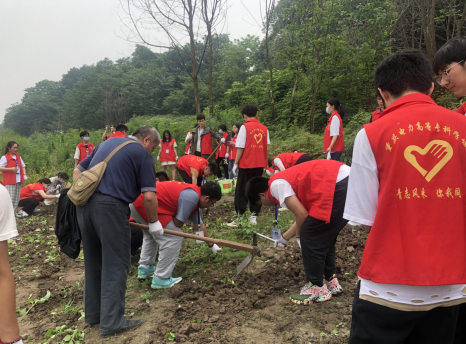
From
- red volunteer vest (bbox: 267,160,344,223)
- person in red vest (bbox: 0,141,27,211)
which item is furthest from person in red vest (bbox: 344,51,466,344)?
person in red vest (bbox: 0,141,27,211)

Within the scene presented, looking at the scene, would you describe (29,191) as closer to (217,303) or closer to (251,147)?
(251,147)

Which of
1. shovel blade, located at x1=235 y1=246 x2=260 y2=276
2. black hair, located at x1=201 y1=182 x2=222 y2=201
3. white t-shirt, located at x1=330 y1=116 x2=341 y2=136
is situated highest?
white t-shirt, located at x1=330 y1=116 x2=341 y2=136

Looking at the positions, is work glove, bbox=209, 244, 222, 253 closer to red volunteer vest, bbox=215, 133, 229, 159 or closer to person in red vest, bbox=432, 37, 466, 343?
person in red vest, bbox=432, 37, 466, 343

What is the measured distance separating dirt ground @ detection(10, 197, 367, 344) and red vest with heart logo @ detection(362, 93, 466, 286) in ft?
5.58

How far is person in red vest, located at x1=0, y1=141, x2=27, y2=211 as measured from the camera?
7.59 m

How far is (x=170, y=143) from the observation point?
9.67 metres

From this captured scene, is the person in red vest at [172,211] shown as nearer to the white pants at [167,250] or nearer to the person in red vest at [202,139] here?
the white pants at [167,250]

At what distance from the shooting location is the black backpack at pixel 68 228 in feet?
10.0

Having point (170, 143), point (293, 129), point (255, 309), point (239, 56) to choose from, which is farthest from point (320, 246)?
point (239, 56)

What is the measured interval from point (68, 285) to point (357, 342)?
3946 mm

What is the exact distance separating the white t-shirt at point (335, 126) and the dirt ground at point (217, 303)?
7.03 ft

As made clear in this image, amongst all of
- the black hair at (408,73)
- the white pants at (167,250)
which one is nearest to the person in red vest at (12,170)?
the white pants at (167,250)

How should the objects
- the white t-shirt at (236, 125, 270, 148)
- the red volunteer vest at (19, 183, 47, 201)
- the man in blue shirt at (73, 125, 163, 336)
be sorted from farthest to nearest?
1. the red volunteer vest at (19, 183, 47, 201)
2. the white t-shirt at (236, 125, 270, 148)
3. the man in blue shirt at (73, 125, 163, 336)

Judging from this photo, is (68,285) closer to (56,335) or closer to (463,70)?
(56,335)
